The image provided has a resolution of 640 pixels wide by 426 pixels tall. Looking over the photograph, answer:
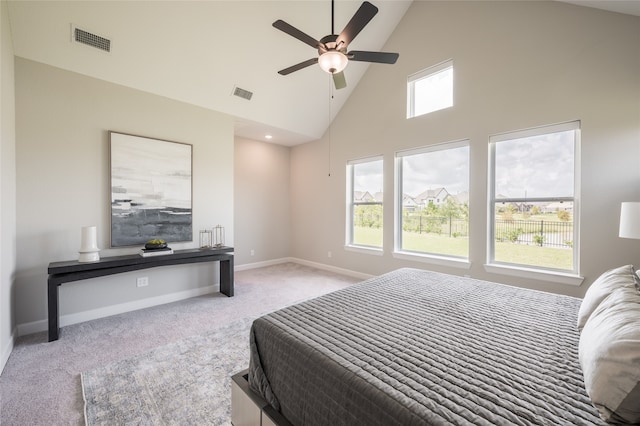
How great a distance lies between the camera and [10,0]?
2.41 meters

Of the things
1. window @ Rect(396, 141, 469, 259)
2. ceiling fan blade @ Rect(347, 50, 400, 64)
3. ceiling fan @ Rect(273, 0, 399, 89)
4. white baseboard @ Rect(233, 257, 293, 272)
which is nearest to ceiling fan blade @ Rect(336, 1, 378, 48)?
ceiling fan @ Rect(273, 0, 399, 89)

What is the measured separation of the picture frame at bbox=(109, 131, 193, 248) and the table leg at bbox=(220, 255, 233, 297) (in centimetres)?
64

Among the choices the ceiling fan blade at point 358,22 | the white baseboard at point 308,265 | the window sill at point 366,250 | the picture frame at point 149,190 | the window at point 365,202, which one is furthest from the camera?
the white baseboard at point 308,265

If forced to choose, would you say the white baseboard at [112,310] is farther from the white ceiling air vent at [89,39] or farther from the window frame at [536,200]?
the window frame at [536,200]

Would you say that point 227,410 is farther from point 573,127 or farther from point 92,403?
point 573,127

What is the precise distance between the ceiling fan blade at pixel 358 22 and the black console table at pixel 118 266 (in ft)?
9.92

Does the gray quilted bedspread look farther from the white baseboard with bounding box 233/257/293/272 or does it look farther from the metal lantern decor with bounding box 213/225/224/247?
the white baseboard with bounding box 233/257/293/272

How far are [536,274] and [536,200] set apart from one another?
2.91ft

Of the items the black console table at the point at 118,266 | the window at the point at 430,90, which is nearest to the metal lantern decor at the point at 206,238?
the black console table at the point at 118,266

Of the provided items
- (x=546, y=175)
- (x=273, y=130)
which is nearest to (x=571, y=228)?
(x=546, y=175)

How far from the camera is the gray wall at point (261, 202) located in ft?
17.9

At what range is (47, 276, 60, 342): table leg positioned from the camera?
2566 millimetres

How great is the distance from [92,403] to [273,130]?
4.37 m

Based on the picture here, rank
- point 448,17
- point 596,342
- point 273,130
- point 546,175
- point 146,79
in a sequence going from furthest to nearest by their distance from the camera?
point 273,130 < point 448,17 < point 146,79 < point 546,175 < point 596,342
